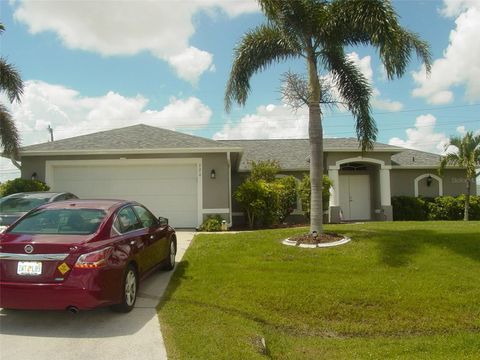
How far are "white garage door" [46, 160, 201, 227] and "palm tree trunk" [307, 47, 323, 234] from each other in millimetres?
6337

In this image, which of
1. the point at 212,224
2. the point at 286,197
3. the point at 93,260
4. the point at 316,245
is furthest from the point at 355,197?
the point at 93,260

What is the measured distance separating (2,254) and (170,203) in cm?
1008

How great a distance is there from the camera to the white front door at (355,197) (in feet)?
65.0

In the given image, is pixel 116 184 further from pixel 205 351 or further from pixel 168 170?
pixel 205 351

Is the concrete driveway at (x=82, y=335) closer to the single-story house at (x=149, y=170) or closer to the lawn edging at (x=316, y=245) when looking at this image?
the lawn edging at (x=316, y=245)

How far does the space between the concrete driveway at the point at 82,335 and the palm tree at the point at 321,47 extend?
17.2 feet

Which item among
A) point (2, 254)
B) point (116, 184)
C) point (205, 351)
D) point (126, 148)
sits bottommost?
point (205, 351)

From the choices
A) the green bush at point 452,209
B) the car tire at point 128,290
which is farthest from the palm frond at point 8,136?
the green bush at point 452,209

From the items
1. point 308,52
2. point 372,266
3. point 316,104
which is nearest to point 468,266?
point 372,266

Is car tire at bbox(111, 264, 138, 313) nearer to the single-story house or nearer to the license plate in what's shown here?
the license plate

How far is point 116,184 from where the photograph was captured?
1516 centimetres

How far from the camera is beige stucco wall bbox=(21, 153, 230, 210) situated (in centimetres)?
1474

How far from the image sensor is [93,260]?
500 centimetres

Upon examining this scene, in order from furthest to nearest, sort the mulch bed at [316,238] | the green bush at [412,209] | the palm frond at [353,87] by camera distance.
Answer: the green bush at [412,209]
the palm frond at [353,87]
the mulch bed at [316,238]
